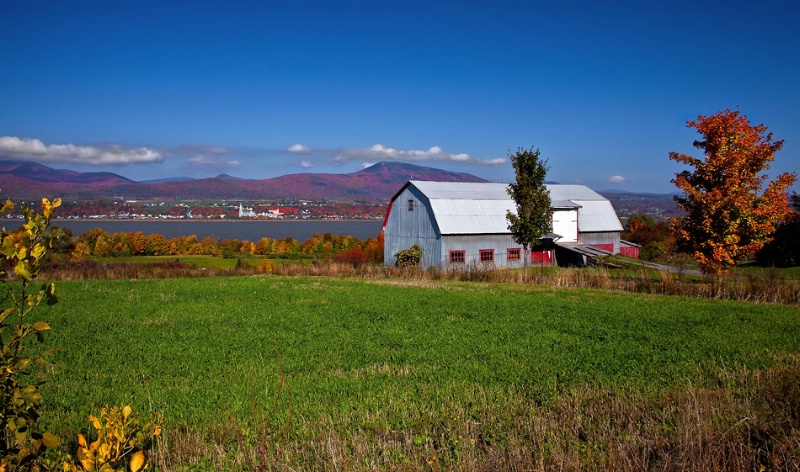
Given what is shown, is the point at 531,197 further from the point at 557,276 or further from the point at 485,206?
the point at 485,206

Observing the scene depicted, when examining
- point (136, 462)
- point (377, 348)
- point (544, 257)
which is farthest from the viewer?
point (544, 257)

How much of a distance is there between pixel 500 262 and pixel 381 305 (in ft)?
68.4

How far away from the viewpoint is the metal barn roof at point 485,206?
3428cm

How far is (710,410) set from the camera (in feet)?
19.8

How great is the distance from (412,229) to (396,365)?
27997mm

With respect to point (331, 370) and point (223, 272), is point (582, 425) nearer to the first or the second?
point (331, 370)

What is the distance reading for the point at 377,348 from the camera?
10.4 m

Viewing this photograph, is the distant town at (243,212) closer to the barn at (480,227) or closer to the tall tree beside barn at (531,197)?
the barn at (480,227)

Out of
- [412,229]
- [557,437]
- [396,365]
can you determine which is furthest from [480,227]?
[557,437]

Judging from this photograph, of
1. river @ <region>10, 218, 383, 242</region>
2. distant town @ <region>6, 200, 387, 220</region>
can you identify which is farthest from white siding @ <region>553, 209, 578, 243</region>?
distant town @ <region>6, 200, 387, 220</region>

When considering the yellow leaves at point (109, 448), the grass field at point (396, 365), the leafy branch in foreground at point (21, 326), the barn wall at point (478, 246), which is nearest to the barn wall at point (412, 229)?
the barn wall at point (478, 246)

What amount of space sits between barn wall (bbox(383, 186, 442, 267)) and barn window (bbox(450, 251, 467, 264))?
0.88 meters

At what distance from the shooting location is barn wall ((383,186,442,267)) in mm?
34500

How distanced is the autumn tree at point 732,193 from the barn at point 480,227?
14883mm
